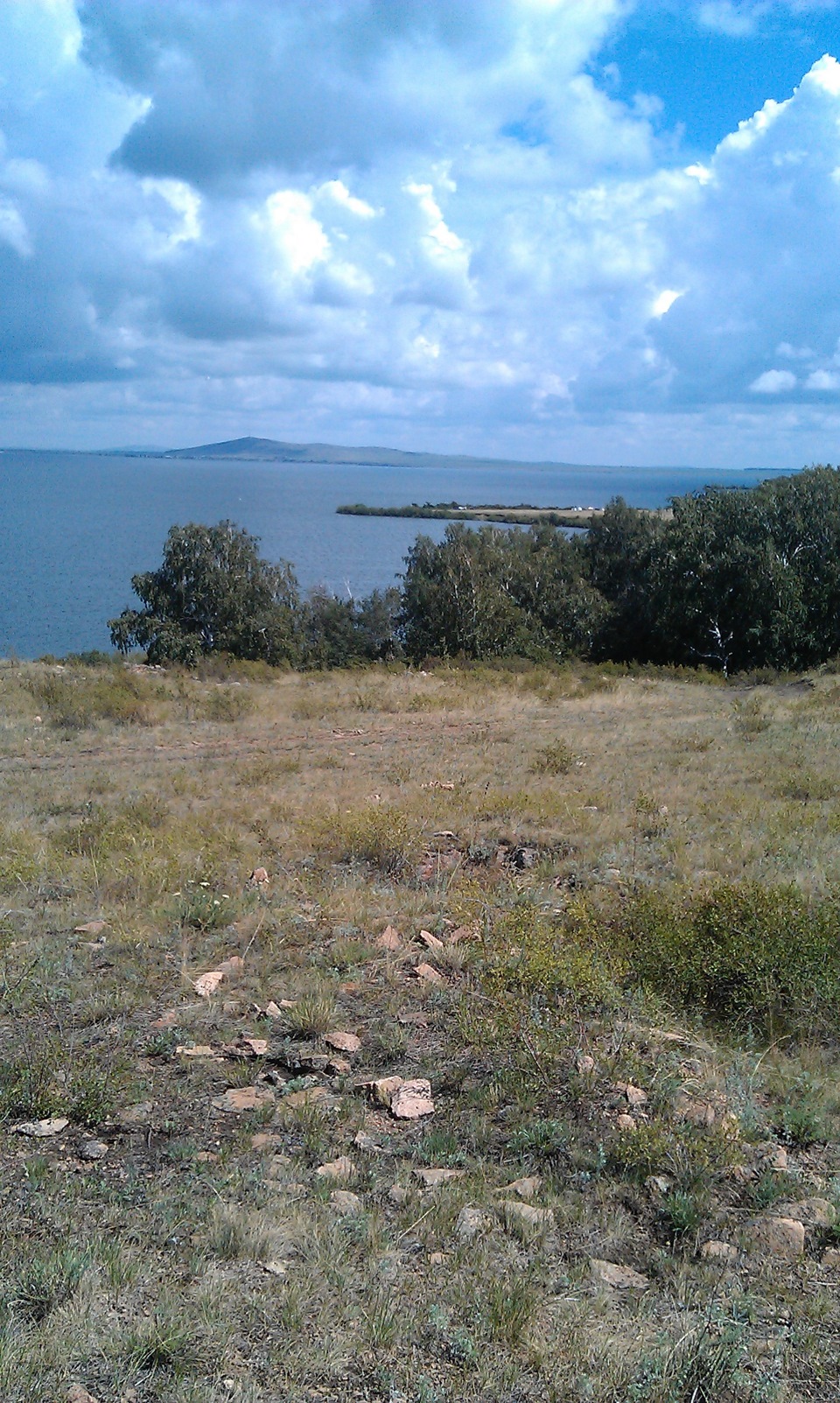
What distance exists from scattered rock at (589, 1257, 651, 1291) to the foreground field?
1 centimetres

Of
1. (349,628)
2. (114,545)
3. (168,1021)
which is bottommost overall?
(349,628)

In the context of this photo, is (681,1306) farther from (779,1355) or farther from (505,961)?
(505,961)

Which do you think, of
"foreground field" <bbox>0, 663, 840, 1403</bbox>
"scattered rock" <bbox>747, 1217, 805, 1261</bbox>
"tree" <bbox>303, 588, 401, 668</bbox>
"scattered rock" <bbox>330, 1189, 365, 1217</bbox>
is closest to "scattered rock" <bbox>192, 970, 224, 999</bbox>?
"foreground field" <bbox>0, 663, 840, 1403</bbox>

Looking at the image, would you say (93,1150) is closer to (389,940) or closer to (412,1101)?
(412,1101)

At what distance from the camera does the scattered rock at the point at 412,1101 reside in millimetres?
4301

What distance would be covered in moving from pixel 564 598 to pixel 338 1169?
43.2m

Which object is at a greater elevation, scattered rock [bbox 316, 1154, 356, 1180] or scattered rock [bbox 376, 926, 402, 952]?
scattered rock [bbox 316, 1154, 356, 1180]

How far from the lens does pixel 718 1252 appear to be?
337cm

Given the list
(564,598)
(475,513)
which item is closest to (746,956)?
(564,598)

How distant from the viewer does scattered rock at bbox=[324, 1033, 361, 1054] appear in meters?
4.89

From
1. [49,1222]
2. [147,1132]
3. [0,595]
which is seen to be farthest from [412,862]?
[0,595]

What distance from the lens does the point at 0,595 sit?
56.6 m

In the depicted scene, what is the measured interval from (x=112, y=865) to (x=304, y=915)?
2.03 meters

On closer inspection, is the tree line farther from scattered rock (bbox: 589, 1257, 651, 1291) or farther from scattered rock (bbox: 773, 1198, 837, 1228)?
scattered rock (bbox: 589, 1257, 651, 1291)
